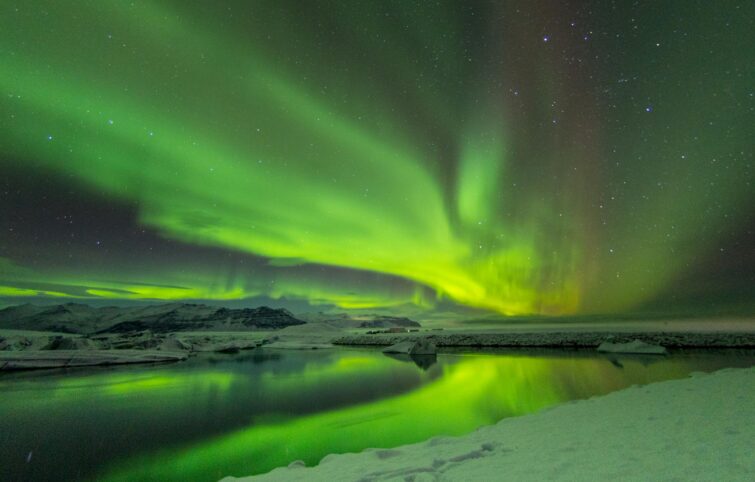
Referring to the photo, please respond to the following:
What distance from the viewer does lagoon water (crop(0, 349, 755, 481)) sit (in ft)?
Answer: 24.5

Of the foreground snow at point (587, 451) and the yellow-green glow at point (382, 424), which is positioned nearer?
the foreground snow at point (587, 451)

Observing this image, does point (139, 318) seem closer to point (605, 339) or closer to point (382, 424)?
point (605, 339)

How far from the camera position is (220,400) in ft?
46.1

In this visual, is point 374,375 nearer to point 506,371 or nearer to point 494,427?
point 506,371

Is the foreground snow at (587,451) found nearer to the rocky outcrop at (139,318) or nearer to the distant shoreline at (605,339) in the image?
the distant shoreline at (605,339)

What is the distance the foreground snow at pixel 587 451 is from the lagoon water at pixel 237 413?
65.4 inches

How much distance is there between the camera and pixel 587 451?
18.0 ft

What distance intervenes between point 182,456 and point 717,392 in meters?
14.1

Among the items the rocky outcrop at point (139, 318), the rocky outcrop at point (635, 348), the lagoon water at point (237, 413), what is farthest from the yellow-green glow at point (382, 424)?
the rocky outcrop at point (139, 318)

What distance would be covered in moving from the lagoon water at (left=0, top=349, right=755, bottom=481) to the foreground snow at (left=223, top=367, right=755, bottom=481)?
1.66m

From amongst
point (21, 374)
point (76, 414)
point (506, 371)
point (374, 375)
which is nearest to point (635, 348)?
point (506, 371)

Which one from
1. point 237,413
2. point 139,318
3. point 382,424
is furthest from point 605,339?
point 139,318

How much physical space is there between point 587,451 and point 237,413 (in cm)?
1045

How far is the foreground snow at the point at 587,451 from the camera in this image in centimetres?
458
